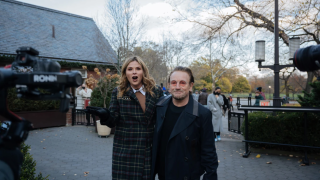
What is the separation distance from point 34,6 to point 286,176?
24.1 m

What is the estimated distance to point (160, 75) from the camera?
3031cm

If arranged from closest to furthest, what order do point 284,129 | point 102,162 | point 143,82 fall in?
point 143,82 → point 102,162 → point 284,129

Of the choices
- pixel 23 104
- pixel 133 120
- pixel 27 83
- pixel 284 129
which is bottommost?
pixel 284 129

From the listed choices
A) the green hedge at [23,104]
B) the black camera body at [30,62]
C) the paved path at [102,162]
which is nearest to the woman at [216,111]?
the paved path at [102,162]

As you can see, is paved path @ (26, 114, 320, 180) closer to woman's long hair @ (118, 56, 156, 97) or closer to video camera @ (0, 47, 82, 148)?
woman's long hair @ (118, 56, 156, 97)

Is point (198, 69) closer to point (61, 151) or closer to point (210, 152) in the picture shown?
point (61, 151)

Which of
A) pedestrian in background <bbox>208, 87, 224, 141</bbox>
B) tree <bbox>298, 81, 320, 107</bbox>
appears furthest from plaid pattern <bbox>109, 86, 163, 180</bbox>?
pedestrian in background <bbox>208, 87, 224, 141</bbox>

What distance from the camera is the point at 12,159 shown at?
1.04 meters

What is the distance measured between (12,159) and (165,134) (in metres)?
1.51

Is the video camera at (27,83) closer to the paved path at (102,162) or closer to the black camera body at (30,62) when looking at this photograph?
the black camera body at (30,62)

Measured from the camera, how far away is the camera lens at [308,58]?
174cm

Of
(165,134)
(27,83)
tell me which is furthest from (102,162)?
(27,83)

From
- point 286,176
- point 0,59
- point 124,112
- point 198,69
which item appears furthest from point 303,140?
point 198,69

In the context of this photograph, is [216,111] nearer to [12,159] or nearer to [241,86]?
[12,159]
